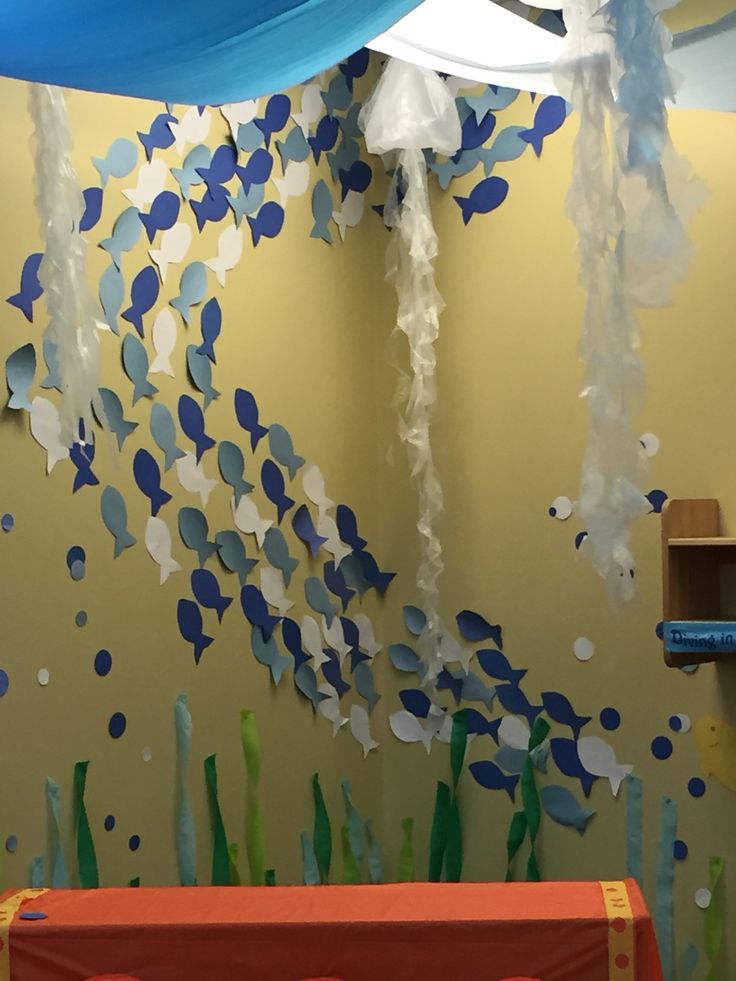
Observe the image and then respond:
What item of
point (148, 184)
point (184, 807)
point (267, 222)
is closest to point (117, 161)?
point (148, 184)

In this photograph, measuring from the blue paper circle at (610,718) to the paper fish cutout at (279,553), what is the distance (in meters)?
0.80

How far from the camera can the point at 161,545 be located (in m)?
2.75

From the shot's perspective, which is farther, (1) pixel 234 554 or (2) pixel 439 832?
(2) pixel 439 832

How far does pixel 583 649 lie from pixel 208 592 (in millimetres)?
881

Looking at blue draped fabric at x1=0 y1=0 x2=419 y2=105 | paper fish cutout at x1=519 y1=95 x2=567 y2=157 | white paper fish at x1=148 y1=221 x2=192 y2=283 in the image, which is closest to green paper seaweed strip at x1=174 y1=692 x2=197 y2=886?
white paper fish at x1=148 y1=221 x2=192 y2=283

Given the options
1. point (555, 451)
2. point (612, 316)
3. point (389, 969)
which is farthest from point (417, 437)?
point (389, 969)

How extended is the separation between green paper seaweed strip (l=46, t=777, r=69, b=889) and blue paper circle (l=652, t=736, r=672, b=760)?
1292 mm

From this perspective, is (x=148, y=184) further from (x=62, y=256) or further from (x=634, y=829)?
(x=634, y=829)

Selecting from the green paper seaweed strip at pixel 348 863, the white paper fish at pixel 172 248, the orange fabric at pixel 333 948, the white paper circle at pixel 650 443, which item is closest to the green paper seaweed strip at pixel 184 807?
the green paper seaweed strip at pixel 348 863

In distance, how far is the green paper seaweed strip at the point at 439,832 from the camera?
3143mm

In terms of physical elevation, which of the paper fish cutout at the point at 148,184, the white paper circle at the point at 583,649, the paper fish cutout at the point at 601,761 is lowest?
the paper fish cutout at the point at 601,761

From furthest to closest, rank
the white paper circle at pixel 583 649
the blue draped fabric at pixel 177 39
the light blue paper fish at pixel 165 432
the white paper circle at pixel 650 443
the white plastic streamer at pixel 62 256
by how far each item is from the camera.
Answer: the white paper circle at pixel 583 649 → the white paper circle at pixel 650 443 → the light blue paper fish at pixel 165 432 → the white plastic streamer at pixel 62 256 → the blue draped fabric at pixel 177 39

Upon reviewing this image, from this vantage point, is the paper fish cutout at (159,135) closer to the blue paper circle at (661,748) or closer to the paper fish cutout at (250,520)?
the paper fish cutout at (250,520)

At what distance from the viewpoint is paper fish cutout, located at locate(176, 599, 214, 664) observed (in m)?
2.79
